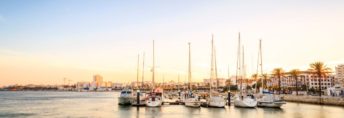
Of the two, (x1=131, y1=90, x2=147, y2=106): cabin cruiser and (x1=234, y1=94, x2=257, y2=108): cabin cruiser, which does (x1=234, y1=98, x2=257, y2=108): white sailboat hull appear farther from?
(x1=131, y1=90, x2=147, y2=106): cabin cruiser

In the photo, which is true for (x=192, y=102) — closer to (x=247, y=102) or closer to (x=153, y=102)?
(x=153, y=102)

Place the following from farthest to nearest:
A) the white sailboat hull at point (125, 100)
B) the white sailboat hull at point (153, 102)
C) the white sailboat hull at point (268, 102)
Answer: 1. the white sailboat hull at point (125, 100)
2. the white sailboat hull at point (153, 102)
3. the white sailboat hull at point (268, 102)

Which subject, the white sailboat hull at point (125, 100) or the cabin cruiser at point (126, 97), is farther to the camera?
the cabin cruiser at point (126, 97)

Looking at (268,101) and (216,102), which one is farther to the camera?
(268,101)

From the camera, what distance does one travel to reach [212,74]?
216ft

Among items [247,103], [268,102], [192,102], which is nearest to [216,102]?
[192,102]

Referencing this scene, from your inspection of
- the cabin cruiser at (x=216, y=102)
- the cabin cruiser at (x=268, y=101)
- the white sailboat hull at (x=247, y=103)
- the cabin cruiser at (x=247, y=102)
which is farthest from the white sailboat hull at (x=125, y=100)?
the cabin cruiser at (x=268, y=101)

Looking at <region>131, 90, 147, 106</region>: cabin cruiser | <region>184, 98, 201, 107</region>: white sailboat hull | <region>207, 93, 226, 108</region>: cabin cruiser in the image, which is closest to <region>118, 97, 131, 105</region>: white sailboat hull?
<region>131, 90, 147, 106</region>: cabin cruiser

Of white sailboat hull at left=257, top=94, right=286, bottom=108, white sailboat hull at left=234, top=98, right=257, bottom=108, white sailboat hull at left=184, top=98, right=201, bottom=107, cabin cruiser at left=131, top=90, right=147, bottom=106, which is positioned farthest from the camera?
cabin cruiser at left=131, top=90, right=147, bottom=106

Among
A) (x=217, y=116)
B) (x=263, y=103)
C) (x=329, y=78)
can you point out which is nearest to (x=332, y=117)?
(x=217, y=116)

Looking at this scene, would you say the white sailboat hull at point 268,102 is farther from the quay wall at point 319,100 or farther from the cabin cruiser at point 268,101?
the quay wall at point 319,100

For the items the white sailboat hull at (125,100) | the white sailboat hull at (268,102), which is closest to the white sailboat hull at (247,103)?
the white sailboat hull at (268,102)

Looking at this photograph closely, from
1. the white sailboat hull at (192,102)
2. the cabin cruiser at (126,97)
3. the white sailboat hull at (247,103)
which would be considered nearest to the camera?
the white sailboat hull at (247,103)

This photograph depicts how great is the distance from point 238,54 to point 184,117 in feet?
89.6
